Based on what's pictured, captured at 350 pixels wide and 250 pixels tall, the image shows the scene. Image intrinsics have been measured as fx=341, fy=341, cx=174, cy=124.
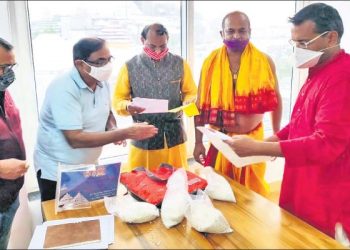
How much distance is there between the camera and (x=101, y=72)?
1.66m

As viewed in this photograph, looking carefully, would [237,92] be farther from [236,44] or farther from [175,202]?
[175,202]

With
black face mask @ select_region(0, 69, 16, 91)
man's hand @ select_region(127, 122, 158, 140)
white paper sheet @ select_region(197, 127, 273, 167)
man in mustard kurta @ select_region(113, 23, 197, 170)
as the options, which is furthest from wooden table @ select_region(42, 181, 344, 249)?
man in mustard kurta @ select_region(113, 23, 197, 170)

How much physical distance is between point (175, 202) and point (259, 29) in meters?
2.49

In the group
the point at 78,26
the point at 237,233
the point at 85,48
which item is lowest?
the point at 237,233

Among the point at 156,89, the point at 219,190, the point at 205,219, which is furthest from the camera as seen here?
the point at 156,89

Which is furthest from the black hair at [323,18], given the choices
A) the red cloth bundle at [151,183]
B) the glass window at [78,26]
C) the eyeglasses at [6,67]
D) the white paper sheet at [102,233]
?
the glass window at [78,26]

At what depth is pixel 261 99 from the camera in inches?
79.2

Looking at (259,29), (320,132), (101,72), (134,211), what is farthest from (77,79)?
(259,29)

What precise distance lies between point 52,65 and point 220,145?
161 centimetres

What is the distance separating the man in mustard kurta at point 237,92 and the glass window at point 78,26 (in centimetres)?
77

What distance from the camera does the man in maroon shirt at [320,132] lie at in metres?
1.26

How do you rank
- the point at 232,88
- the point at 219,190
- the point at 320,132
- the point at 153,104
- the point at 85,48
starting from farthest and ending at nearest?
the point at 232,88, the point at 153,104, the point at 85,48, the point at 219,190, the point at 320,132

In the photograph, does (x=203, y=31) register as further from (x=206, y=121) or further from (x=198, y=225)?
(x=198, y=225)

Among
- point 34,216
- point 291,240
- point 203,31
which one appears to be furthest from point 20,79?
point 291,240
